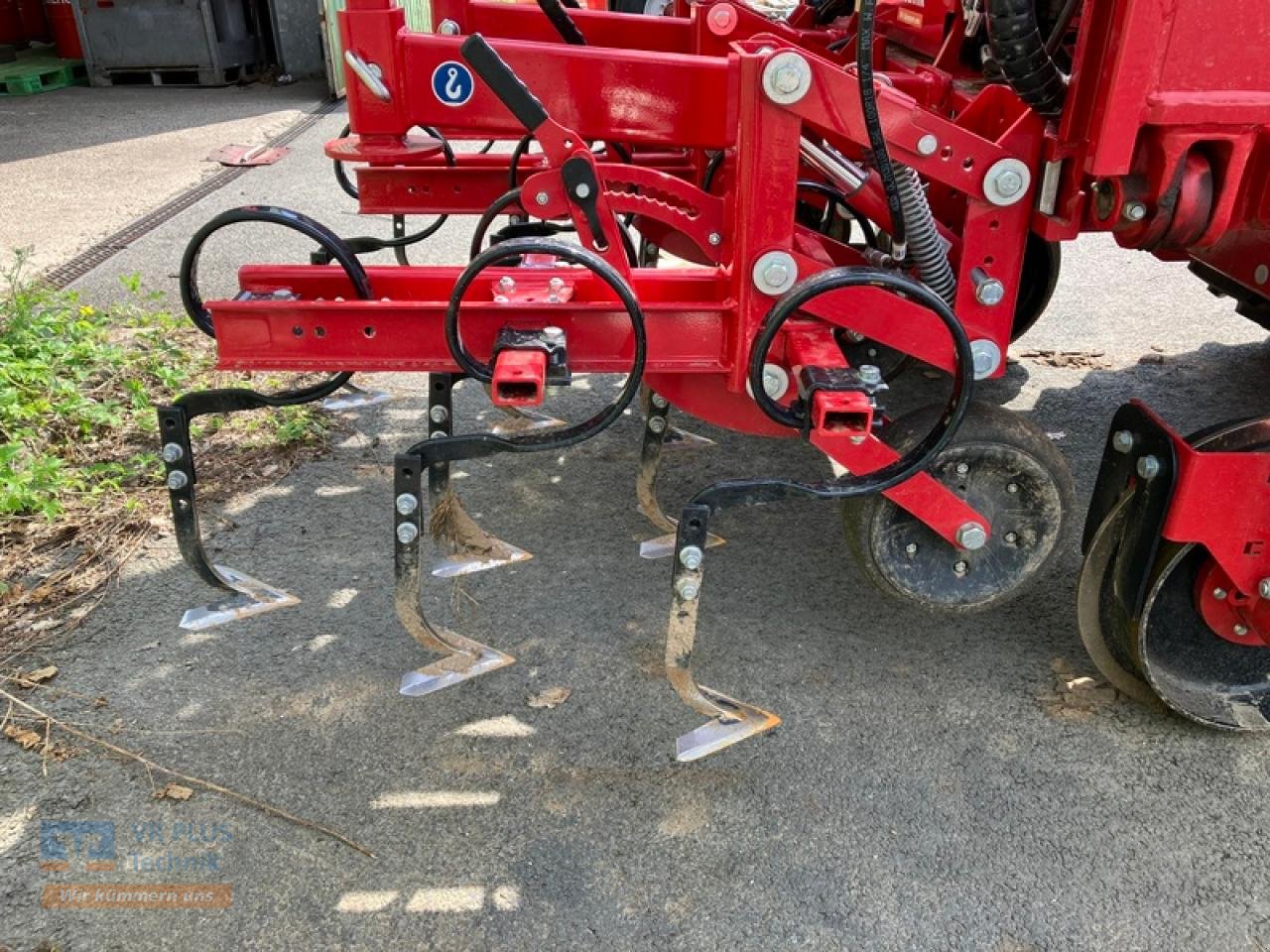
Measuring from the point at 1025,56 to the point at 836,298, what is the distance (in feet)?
1.99

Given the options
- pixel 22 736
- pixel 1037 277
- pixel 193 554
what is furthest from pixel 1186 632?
pixel 22 736

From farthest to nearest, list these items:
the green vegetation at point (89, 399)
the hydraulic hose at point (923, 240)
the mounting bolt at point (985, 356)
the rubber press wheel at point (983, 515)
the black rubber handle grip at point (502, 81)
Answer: the green vegetation at point (89, 399)
the rubber press wheel at point (983, 515)
the mounting bolt at point (985, 356)
the hydraulic hose at point (923, 240)
the black rubber handle grip at point (502, 81)

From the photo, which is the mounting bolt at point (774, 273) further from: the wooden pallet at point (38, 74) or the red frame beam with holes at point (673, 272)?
the wooden pallet at point (38, 74)

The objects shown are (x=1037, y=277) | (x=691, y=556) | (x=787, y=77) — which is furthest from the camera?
(x=1037, y=277)

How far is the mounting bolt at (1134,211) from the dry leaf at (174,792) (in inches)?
95.0

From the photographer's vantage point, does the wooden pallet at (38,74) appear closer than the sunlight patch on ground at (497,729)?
No

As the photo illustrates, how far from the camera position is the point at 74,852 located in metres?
2.19

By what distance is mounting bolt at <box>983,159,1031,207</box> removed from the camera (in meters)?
2.26

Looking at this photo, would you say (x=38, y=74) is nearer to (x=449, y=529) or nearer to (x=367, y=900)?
(x=449, y=529)

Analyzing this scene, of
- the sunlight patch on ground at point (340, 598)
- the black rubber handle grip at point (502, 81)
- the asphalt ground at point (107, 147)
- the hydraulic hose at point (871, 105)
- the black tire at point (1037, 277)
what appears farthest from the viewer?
the asphalt ground at point (107, 147)

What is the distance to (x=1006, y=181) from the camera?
2266 mm

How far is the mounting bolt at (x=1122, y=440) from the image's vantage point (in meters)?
2.36

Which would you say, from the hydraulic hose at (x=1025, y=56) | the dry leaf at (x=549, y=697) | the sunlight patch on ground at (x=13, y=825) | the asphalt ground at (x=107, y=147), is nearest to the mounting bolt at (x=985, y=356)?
the hydraulic hose at (x=1025, y=56)

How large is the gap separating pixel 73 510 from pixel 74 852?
5.00 feet
